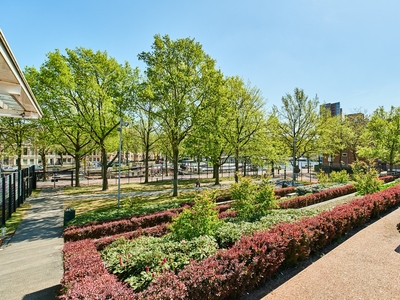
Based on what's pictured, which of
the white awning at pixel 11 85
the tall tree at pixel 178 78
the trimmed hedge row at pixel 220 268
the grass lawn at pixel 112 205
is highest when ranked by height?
the tall tree at pixel 178 78

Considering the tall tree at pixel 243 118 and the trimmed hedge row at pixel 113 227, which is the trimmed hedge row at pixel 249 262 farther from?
the tall tree at pixel 243 118

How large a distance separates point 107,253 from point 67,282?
1782 mm

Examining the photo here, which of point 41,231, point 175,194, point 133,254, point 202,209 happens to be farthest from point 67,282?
point 175,194

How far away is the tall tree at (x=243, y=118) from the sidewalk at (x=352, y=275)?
1711cm

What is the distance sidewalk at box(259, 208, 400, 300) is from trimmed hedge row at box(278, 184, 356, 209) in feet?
17.0

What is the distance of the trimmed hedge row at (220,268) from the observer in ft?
12.6

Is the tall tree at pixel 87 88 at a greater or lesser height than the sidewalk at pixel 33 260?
greater

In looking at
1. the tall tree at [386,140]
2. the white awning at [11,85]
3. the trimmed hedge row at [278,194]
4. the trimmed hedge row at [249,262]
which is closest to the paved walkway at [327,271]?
the trimmed hedge row at [249,262]

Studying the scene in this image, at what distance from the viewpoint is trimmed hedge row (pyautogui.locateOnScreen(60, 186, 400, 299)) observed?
152 inches

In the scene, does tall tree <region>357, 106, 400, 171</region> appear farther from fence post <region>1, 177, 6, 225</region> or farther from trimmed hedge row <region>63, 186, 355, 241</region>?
fence post <region>1, 177, 6, 225</region>

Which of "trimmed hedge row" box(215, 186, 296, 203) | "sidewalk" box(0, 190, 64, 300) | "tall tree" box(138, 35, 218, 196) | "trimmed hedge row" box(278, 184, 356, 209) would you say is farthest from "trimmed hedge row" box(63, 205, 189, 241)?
"tall tree" box(138, 35, 218, 196)

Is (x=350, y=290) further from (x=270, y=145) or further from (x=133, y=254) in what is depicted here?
(x=270, y=145)

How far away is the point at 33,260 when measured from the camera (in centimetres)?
730

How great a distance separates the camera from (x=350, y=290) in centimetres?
483
